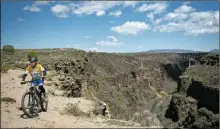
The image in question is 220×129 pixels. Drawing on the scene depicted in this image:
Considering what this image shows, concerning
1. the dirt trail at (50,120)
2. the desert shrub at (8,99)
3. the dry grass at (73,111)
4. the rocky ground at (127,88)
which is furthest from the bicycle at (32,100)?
the desert shrub at (8,99)

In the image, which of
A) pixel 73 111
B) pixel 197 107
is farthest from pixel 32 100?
pixel 197 107

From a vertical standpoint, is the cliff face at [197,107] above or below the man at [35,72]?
below

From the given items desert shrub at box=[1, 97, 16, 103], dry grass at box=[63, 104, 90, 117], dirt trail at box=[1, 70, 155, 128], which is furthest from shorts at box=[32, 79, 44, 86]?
desert shrub at box=[1, 97, 16, 103]

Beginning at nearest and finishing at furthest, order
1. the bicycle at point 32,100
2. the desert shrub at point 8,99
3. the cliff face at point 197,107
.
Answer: the bicycle at point 32,100, the desert shrub at point 8,99, the cliff face at point 197,107

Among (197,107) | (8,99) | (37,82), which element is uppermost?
(37,82)

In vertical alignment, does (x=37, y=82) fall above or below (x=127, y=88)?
above

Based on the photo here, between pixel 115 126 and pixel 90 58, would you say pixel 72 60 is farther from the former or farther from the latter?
pixel 90 58

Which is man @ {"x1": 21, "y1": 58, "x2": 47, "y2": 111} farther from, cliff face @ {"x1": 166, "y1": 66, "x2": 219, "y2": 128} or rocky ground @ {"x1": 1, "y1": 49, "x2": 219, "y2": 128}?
cliff face @ {"x1": 166, "y1": 66, "x2": 219, "y2": 128}

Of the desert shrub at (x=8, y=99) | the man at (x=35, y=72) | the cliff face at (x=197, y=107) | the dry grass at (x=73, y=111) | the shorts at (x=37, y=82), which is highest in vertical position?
the man at (x=35, y=72)

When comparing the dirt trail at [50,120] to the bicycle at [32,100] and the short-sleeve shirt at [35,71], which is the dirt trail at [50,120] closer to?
Answer: the bicycle at [32,100]

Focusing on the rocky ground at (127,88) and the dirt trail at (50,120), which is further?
the rocky ground at (127,88)

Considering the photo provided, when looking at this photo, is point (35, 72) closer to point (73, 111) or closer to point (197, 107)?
point (73, 111)

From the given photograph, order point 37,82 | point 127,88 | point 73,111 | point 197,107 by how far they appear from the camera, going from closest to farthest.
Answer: point 37,82 → point 73,111 → point 197,107 → point 127,88

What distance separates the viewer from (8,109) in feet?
37.6
